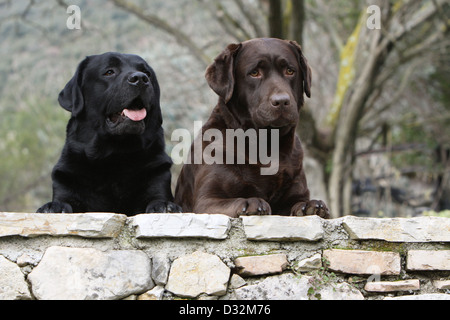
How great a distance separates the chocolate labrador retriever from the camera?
367 centimetres

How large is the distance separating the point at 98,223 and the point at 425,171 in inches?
454

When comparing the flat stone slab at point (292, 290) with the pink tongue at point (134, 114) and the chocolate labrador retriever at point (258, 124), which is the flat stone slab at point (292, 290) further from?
the pink tongue at point (134, 114)

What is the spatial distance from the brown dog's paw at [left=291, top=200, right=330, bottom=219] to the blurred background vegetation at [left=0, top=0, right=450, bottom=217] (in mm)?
3600

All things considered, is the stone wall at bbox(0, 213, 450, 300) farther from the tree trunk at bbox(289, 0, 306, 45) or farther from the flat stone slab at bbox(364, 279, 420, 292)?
the tree trunk at bbox(289, 0, 306, 45)

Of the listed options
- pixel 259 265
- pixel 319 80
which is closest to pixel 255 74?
pixel 259 265

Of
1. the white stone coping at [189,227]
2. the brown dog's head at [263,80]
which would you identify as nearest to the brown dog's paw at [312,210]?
the white stone coping at [189,227]

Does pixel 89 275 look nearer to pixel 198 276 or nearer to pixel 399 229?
pixel 198 276

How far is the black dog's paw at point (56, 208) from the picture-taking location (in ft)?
11.9

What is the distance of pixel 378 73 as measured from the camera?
409 inches

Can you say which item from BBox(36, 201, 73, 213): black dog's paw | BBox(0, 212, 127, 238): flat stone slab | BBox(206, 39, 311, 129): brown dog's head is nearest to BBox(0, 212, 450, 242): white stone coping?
BBox(0, 212, 127, 238): flat stone slab

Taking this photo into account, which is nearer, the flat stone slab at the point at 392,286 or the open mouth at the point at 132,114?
the flat stone slab at the point at 392,286

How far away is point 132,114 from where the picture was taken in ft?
12.8

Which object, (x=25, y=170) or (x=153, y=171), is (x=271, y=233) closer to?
(x=153, y=171)

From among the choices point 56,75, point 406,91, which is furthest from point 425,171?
point 56,75
